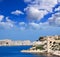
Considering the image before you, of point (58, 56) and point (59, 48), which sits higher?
point (59, 48)

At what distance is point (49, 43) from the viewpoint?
13912cm

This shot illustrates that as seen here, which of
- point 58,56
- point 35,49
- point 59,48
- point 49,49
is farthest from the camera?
point 35,49

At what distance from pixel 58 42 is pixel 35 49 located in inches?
568

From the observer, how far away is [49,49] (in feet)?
433

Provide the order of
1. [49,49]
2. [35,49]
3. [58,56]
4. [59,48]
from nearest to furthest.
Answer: [58,56]
[59,48]
[49,49]
[35,49]

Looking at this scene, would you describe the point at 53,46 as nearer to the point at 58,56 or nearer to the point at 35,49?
the point at 35,49

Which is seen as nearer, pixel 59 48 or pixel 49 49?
pixel 59 48

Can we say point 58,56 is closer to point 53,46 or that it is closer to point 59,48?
point 59,48

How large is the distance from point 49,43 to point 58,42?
23.9 feet

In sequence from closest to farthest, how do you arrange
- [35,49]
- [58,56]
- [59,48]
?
[58,56] < [59,48] < [35,49]

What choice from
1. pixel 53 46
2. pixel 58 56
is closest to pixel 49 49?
pixel 53 46

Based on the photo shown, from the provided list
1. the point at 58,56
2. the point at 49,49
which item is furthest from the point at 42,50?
the point at 58,56

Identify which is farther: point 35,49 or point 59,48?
point 35,49

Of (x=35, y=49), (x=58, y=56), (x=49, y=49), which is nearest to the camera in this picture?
(x=58, y=56)
